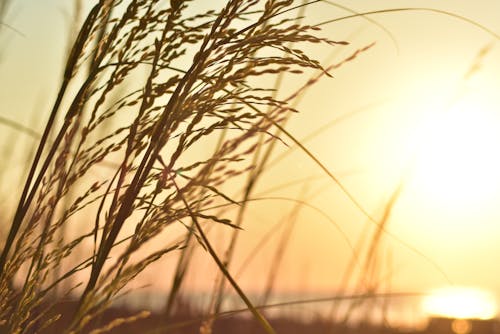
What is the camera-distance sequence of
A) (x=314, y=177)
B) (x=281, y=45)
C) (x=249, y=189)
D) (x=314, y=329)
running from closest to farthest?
1. (x=281, y=45)
2. (x=249, y=189)
3. (x=314, y=177)
4. (x=314, y=329)

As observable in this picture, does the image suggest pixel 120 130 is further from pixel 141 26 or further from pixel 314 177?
pixel 314 177

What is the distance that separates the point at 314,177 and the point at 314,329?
3.80 meters

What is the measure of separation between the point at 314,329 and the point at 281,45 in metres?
4.77

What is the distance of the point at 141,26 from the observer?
4.12 ft

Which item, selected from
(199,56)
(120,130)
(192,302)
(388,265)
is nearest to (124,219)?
(120,130)

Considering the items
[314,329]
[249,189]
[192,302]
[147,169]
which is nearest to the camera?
[147,169]

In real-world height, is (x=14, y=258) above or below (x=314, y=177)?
below

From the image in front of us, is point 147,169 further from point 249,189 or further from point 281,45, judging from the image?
point 249,189

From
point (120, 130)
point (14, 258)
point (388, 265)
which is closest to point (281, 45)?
point (120, 130)

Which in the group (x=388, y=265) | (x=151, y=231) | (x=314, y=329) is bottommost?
(x=151, y=231)

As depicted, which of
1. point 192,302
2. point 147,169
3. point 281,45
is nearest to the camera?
point 147,169

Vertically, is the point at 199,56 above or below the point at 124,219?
above

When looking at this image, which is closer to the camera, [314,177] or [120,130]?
[120,130]

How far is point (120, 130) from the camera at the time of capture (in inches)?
49.8
